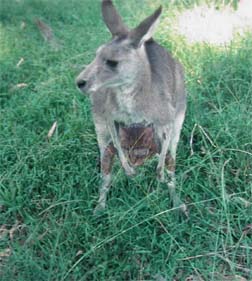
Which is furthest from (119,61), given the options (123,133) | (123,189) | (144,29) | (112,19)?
(123,189)

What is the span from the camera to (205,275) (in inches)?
111

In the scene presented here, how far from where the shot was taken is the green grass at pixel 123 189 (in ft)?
9.60

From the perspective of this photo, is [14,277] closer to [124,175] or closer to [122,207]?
[122,207]

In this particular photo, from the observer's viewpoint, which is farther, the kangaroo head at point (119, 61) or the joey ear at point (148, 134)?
the joey ear at point (148, 134)

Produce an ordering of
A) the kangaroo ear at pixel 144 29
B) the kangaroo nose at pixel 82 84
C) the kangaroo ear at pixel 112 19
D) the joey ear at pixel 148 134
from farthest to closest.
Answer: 1. the joey ear at pixel 148 134
2. the kangaroo ear at pixel 112 19
3. the kangaroo ear at pixel 144 29
4. the kangaroo nose at pixel 82 84

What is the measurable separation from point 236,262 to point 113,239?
655mm

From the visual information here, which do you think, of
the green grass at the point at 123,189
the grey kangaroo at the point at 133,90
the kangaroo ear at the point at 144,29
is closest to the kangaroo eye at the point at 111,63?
the grey kangaroo at the point at 133,90

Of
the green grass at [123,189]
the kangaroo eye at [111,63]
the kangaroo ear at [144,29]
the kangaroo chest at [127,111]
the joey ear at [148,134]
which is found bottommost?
the green grass at [123,189]

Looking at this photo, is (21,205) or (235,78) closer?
(21,205)

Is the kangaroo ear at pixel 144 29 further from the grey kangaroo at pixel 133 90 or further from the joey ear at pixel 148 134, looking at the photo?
the joey ear at pixel 148 134

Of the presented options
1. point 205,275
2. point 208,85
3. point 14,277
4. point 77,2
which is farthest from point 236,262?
point 77,2

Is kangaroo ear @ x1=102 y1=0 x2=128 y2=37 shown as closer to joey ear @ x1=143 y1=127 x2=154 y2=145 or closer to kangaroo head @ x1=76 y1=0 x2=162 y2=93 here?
kangaroo head @ x1=76 y1=0 x2=162 y2=93

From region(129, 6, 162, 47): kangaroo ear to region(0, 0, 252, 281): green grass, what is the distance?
2.60 ft

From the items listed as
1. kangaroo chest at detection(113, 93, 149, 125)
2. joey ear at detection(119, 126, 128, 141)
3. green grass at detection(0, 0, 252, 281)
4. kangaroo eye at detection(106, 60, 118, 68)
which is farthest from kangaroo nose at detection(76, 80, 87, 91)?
green grass at detection(0, 0, 252, 281)
